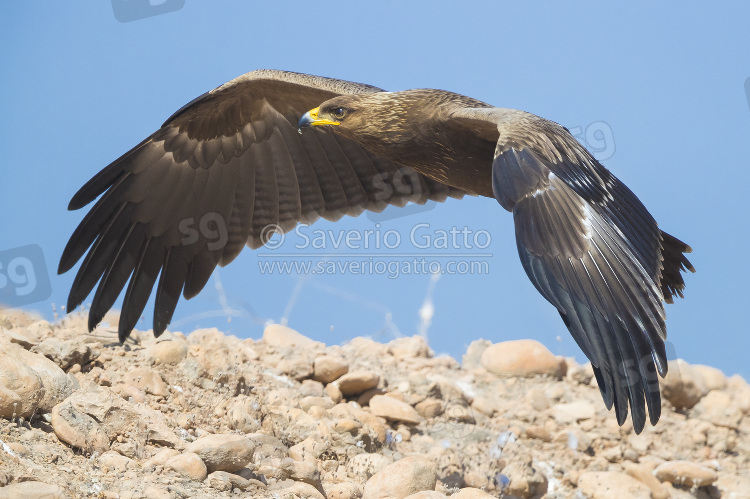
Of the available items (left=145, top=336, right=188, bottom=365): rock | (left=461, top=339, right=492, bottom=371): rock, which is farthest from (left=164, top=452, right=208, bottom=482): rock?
(left=461, top=339, right=492, bottom=371): rock

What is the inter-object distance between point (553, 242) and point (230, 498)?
93.2 inches

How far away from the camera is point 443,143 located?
20.4ft

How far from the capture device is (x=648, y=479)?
7.07 m

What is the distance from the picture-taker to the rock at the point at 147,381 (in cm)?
614

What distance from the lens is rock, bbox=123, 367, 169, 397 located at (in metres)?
6.14

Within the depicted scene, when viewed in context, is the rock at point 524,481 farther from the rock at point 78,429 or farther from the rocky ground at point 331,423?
the rock at point 78,429

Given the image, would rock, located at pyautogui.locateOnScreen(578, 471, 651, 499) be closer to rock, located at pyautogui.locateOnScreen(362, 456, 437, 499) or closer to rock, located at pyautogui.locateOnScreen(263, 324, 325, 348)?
rock, located at pyautogui.locateOnScreen(362, 456, 437, 499)

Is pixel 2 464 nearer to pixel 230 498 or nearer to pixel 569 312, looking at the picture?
pixel 230 498

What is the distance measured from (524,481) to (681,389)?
2641 millimetres

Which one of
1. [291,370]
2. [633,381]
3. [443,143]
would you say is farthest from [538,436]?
[633,381]

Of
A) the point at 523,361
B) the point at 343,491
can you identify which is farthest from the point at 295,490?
the point at 523,361

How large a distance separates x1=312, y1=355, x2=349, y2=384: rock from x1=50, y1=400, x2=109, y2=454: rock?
8.53 feet

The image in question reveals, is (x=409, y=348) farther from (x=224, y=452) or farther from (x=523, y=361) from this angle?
(x=224, y=452)

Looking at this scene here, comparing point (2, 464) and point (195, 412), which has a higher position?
point (195, 412)
